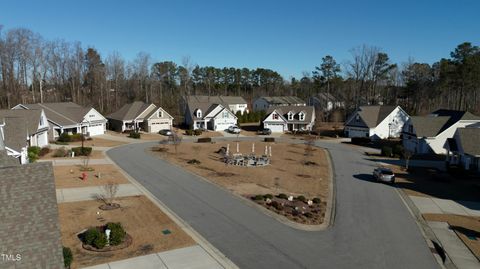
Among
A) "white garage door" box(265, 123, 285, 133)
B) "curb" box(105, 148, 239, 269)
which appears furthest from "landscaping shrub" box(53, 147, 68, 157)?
"white garage door" box(265, 123, 285, 133)

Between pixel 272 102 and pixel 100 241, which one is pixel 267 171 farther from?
pixel 272 102

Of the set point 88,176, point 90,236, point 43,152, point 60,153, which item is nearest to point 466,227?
point 90,236

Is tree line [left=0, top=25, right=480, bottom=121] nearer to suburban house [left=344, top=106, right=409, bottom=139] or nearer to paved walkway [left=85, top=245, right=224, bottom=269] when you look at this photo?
suburban house [left=344, top=106, right=409, bottom=139]

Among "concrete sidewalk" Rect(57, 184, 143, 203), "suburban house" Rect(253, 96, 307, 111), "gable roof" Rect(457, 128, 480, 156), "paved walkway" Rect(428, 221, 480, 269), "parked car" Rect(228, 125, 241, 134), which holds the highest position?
"suburban house" Rect(253, 96, 307, 111)

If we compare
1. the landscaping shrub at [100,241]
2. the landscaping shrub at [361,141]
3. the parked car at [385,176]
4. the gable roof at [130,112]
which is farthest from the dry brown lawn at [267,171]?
the gable roof at [130,112]

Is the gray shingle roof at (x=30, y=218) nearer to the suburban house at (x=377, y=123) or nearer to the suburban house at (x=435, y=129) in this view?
the suburban house at (x=435, y=129)

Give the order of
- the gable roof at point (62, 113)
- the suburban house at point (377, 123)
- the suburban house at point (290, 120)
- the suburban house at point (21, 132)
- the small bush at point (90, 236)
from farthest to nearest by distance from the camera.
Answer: the suburban house at point (290, 120) → the suburban house at point (377, 123) → the gable roof at point (62, 113) → the suburban house at point (21, 132) → the small bush at point (90, 236)

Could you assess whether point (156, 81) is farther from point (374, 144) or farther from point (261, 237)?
point (261, 237)
